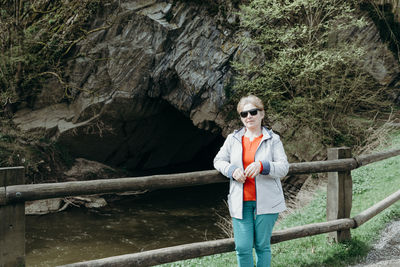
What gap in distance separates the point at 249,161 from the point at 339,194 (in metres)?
1.79

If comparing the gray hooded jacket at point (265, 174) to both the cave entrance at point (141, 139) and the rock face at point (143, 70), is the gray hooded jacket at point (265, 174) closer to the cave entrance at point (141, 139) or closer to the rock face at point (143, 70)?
the rock face at point (143, 70)

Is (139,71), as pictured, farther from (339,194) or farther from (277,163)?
(277,163)

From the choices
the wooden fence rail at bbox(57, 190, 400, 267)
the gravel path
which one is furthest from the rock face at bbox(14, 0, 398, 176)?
the wooden fence rail at bbox(57, 190, 400, 267)

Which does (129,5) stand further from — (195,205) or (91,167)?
(195,205)

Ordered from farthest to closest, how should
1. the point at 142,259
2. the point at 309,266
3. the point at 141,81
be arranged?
the point at 141,81 → the point at 309,266 → the point at 142,259

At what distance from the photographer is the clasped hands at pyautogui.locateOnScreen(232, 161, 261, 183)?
2.81m

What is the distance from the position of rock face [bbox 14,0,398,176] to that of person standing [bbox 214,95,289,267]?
895cm

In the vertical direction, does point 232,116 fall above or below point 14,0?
below

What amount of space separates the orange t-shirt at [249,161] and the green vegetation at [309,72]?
783 cm

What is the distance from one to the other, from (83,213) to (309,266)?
998 cm

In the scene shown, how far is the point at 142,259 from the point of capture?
3111 mm

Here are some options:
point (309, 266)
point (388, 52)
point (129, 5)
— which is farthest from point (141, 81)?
point (309, 266)

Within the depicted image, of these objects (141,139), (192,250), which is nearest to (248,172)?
(192,250)

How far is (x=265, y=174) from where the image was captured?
9.32 feet
